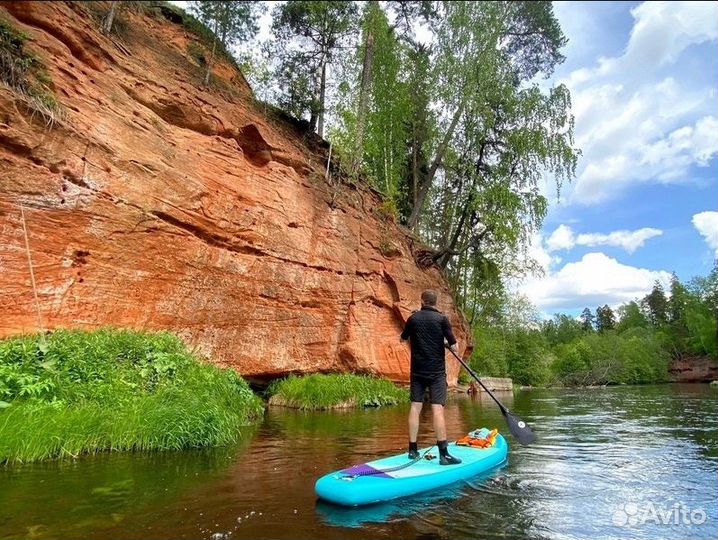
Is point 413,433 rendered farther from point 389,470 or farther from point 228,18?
point 228,18

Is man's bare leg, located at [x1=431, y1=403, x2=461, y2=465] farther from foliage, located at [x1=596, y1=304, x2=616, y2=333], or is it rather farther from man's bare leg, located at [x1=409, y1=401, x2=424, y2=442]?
foliage, located at [x1=596, y1=304, x2=616, y2=333]

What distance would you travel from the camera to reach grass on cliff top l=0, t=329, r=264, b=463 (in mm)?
6523

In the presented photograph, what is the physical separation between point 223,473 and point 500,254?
24.3 m

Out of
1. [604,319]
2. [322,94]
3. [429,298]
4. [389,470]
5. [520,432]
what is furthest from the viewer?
[604,319]

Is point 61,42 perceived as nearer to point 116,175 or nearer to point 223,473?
point 116,175

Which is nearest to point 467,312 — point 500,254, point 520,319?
point 500,254

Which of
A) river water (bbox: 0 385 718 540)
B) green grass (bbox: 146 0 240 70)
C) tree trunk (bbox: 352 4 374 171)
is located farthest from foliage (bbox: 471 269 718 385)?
river water (bbox: 0 385 718 540)

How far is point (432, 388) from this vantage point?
19.8 ft

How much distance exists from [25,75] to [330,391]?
1091 cm

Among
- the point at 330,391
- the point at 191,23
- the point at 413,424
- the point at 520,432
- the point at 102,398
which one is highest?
the point at 191,23

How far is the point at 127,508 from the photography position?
4.41m

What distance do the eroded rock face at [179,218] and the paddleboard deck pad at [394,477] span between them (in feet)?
25.0

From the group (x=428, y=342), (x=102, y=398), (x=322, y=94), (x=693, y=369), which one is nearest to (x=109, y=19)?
(x=322, y=94)

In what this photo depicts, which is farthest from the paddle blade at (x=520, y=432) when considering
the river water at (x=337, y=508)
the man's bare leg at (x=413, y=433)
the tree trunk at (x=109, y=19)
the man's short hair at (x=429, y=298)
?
the tree trunk at (x=109, y=19)
